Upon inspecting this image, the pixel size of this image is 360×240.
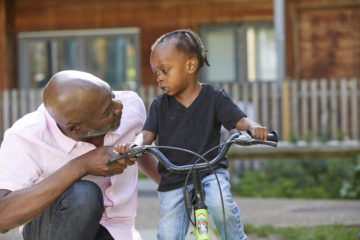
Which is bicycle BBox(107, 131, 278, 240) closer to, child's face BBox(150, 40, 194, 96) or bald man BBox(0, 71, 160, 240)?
bald man BBox(0, 71, 160, 240)

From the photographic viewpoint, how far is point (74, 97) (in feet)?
9.84

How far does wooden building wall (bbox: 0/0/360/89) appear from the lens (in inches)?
466

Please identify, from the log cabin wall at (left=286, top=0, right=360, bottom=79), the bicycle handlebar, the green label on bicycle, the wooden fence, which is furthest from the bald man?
the log cabin wall at (left=286, top=0, right=360, bottom=79)

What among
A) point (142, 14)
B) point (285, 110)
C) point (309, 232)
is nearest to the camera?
point (309, 232)

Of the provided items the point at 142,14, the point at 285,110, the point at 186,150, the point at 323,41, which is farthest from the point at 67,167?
the point at 142,14

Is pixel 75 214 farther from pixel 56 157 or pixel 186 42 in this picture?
pixel 186 42

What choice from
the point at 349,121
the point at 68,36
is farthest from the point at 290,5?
the point at 68,36

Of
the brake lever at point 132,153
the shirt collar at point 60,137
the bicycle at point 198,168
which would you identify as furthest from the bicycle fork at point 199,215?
the shirt collar at point 60,137

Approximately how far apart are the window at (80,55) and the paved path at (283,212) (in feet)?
15.6

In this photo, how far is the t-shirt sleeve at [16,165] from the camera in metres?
3.05

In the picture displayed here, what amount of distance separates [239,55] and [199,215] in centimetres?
1004

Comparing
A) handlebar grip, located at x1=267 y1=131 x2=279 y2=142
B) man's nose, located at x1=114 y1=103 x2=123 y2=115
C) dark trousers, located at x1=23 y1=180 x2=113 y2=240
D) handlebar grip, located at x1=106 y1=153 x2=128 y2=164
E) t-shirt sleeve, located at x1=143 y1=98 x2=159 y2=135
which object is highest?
man's nose, located at x1=114 y1=103 x2=123 y2=115

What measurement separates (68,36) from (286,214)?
23.7ft

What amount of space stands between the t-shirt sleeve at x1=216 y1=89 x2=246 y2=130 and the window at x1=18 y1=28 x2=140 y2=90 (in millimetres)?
9151
